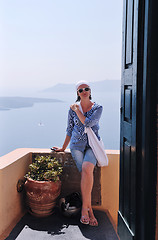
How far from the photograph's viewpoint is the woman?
2920mm

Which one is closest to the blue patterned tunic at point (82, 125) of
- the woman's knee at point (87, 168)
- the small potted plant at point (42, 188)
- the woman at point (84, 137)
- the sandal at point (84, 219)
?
the woman at point (84, 137)

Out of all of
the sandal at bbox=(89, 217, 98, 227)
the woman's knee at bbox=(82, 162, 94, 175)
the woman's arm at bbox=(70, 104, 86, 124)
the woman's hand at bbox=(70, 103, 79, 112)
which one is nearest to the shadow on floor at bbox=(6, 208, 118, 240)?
the sandal at bbox=(89, 217, 98, 227)

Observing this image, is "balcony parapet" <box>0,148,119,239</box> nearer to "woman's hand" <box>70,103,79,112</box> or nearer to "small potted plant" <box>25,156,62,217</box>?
"small potted plant" <box>25,156,62,217</box>

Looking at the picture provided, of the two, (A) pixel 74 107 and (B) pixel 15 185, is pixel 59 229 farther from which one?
(A) pixel 74 107

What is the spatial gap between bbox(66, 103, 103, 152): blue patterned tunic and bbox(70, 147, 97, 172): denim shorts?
5 centimetres

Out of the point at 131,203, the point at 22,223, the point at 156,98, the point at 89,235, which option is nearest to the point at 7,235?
the point at 22,223

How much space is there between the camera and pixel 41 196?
2941mm

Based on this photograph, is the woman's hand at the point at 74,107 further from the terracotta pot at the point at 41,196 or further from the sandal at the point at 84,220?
the sandal at the point at 84,220

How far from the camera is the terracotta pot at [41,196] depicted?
293 centimetres

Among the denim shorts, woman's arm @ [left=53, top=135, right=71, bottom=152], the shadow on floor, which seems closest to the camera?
the shadow on floor

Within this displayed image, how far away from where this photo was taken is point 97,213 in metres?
3.21

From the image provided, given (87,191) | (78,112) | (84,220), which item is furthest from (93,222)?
(78,112)

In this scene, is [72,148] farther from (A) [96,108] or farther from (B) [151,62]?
(B) [151,62]

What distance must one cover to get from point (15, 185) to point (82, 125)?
A: 0.99m
